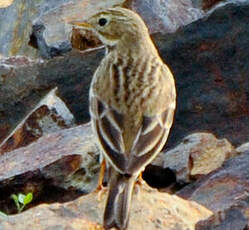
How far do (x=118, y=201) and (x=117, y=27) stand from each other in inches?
95.6

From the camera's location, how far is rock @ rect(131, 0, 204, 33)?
16641mm

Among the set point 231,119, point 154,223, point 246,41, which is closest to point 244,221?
point 154,223

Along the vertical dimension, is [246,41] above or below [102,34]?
below

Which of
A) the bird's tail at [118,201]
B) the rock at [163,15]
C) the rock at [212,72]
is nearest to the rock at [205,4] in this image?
the rock at [163,15]

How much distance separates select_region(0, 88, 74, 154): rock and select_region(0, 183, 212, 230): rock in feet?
10.7

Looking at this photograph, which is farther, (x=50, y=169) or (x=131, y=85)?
(x=50, y=169)

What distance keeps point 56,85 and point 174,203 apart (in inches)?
186

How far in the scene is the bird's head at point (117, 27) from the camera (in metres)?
12.0

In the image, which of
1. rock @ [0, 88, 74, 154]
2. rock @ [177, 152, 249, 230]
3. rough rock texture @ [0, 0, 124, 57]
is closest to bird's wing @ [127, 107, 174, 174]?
rock @ [177, 152, 249, 230]

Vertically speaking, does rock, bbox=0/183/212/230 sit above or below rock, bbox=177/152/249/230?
above

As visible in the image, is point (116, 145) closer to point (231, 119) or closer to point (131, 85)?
point (131, 85)

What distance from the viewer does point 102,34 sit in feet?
39.7

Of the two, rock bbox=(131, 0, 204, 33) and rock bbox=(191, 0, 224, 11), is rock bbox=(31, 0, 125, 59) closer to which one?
rock bbox=(131, 0, 204, 33)

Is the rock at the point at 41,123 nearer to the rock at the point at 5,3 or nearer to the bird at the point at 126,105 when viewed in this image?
the bird at the point at 126,105
